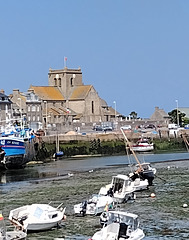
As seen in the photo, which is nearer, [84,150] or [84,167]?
[84,167]

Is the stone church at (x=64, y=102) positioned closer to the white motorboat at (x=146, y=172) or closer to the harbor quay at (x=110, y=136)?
the harbor quay at (x=110, y=136)

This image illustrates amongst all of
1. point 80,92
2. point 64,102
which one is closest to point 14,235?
point 64,102

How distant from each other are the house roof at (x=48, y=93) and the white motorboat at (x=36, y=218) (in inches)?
4241

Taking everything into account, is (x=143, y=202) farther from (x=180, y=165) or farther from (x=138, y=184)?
(x=180, y=165)

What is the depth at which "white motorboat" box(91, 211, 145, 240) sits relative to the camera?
2553cm

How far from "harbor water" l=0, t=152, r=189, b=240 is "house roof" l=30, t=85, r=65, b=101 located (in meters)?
70.6

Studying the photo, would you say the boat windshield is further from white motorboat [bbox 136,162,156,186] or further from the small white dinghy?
white motorboat [bbox 136,162,156,186]

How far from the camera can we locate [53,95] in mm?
143625

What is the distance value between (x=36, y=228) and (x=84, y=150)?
61.1 meters

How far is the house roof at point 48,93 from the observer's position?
456ft

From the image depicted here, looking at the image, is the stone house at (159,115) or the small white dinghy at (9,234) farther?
the stone house at (159,115)

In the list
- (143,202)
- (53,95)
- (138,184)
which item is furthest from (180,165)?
(53,95)

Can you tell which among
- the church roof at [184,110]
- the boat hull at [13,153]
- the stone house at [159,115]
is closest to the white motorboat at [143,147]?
the boat hull at [13,153]

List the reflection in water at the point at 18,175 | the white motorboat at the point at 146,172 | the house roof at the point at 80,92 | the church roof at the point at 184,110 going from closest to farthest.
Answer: the white motorboat at the point at 146,172 < the reflection in water at the point at 18,175 < the house roof at the point at 80,92 < the church roof at the point at 184,110
